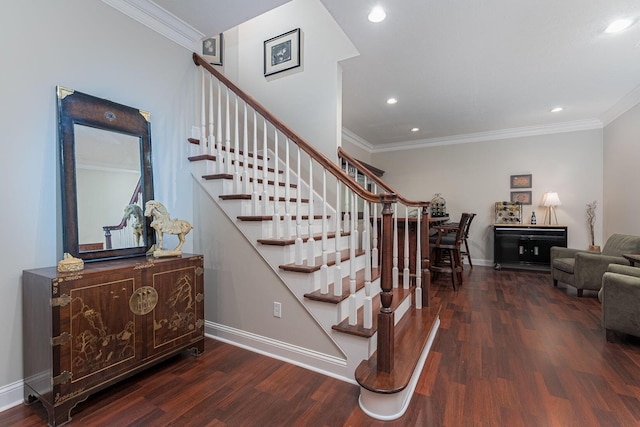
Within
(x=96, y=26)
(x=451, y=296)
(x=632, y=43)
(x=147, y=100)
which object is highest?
(x=632, y=43)

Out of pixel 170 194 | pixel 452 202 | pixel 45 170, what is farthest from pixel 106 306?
pixel 452 202

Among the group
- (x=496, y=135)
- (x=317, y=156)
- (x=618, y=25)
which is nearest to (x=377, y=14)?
(x=317, y=156)

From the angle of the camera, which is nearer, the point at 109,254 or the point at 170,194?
the point at 109,254

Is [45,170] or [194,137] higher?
[194,137]

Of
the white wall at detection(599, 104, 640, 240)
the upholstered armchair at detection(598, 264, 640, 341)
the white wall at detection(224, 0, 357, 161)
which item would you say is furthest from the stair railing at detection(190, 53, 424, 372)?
the white wall at detection(599, 104, 640, 240)

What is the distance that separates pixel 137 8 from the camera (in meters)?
2.20

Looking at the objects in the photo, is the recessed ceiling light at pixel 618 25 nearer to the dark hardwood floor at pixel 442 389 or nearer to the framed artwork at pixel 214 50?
the dark hardwood floor at pixel 442 389

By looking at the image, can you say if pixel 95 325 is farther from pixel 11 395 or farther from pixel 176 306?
pixel 11 395

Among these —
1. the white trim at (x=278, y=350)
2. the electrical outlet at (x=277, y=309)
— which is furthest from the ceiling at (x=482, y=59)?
the white trim at (x=278, y=350)

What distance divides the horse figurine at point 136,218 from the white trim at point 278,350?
1.03m

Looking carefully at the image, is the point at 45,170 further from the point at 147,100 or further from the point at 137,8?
the point at 137,8

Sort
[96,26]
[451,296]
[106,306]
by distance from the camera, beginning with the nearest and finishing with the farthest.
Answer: [106,306] < [96,26] < [451,296]

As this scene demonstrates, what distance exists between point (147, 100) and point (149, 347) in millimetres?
1918

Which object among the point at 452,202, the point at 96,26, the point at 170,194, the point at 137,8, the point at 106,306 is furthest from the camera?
the point at 452,202
